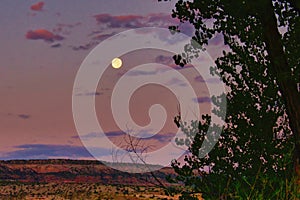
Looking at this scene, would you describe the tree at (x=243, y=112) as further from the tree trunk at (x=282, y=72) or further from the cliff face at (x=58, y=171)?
the cliff face at (x=58, y=171)

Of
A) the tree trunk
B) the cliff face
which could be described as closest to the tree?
the tree trunk

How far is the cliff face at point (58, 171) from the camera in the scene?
9288cm

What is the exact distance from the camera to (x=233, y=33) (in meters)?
17.4

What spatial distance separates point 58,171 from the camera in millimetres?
99125

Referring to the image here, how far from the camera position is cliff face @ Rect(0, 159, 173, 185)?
92.9 metres

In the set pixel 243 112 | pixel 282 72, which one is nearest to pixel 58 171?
pixel 243 112

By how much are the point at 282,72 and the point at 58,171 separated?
88520 millimetres

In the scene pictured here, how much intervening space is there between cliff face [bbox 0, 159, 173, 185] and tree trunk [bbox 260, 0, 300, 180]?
251 feet

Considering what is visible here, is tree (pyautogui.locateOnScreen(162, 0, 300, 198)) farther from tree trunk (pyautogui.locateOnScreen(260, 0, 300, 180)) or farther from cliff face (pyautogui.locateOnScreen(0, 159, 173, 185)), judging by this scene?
cliff face (pyautogui.locateOnScreen(0, 159, 173, 185))

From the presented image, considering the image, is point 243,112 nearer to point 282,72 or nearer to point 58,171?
point 282,72

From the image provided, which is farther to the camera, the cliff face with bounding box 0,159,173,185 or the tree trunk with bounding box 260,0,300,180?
the cliff face with bounding box 0,159,173,185

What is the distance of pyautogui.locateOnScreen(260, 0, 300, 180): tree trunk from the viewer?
1352cm

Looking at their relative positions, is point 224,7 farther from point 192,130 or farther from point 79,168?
point 79,168

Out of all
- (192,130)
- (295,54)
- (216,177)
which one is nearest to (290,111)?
(295,54)
